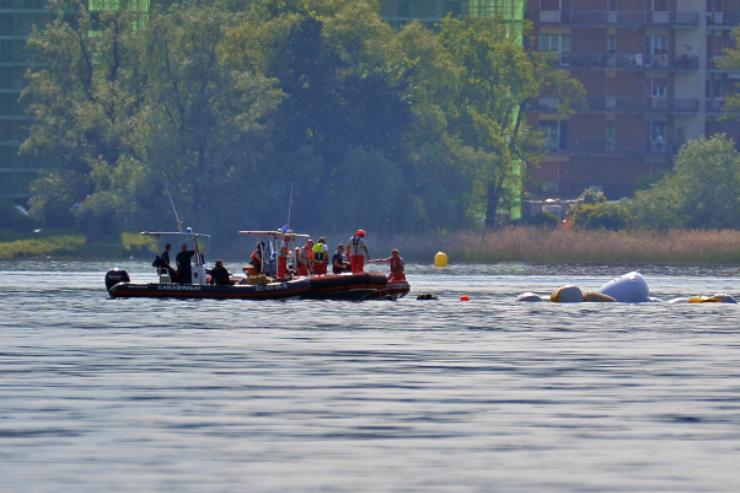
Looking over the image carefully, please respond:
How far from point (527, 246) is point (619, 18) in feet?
175

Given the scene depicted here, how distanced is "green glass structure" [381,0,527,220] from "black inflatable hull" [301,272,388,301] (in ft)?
266

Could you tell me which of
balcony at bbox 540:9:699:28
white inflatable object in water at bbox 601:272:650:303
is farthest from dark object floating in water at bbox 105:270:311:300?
balcony at bbox 540:9:699:28

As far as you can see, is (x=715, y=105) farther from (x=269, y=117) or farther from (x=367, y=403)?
(x=367, y=403)

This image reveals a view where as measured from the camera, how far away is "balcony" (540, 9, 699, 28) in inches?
6467

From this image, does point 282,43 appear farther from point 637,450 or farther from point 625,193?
point 637,450

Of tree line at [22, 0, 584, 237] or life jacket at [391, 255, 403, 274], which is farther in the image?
tree line at [22, 0, 584, 237]

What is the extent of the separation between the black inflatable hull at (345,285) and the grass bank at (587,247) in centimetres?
4787

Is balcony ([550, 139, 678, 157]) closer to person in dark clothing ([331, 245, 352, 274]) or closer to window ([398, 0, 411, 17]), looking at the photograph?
window ([398, 0, 411, 17])

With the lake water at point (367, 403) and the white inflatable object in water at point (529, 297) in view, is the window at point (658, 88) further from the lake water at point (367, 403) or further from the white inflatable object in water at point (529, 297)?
the lake water at point (367, 403)

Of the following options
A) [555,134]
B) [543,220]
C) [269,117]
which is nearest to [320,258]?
[269,117]

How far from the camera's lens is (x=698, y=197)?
421 ft

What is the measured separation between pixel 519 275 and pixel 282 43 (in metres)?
40.7

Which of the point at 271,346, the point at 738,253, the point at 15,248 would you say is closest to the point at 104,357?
the point at 271,346

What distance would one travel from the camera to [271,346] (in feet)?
150
